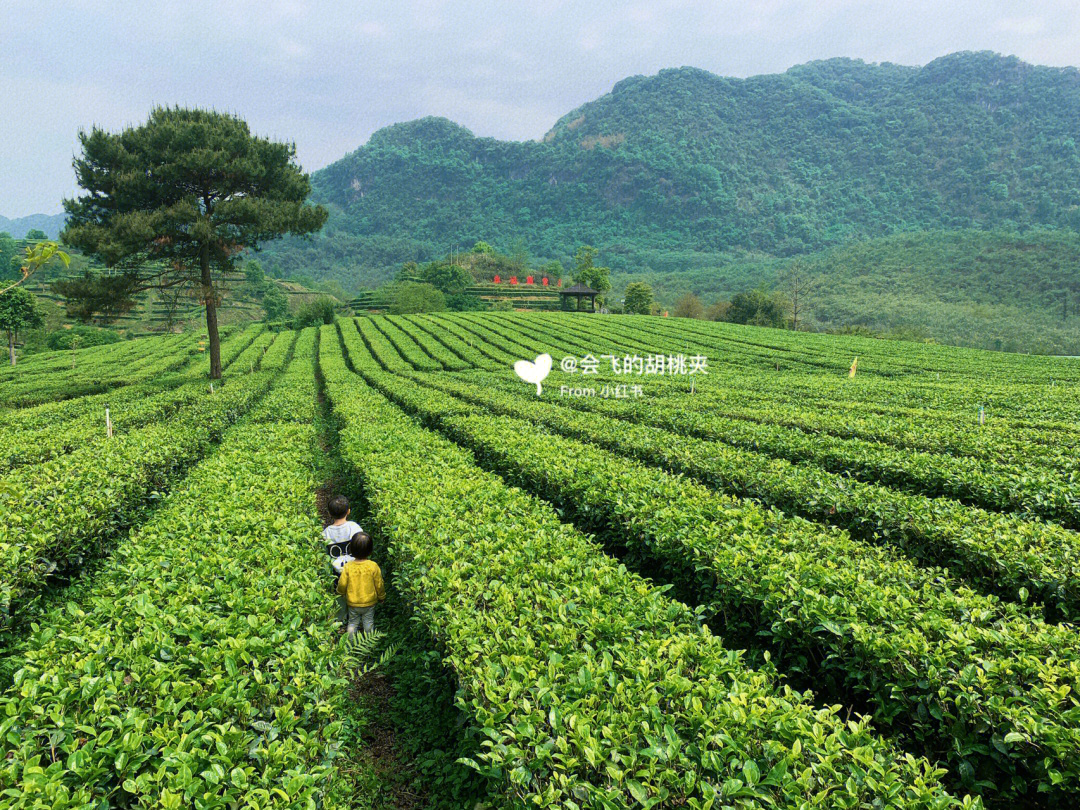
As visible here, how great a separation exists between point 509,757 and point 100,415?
663 inches

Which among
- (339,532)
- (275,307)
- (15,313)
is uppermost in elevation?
(275,307)

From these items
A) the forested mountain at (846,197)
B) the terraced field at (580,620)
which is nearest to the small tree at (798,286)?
the forested mountain at (846,197)

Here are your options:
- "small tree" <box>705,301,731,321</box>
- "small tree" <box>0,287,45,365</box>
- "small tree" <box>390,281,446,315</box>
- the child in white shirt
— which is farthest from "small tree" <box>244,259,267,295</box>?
the child in white shirt

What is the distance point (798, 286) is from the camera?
83.9 m

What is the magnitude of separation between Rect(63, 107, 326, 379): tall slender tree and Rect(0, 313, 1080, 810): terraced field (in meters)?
12.4

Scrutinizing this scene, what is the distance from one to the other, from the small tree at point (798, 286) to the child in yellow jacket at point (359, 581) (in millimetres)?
71368

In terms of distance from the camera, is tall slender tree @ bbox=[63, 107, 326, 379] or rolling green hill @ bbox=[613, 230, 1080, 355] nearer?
tall slender tree @ bbox=[63, 107, 326, 379]

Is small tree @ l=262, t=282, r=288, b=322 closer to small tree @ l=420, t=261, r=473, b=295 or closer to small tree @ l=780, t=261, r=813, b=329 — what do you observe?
small tree @ l=420, t=261, r=473, b=295

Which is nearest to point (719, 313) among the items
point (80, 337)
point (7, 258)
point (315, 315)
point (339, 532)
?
point (315, 315)

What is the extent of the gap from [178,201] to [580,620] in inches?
950

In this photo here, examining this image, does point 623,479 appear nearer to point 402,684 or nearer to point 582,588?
point 582,588

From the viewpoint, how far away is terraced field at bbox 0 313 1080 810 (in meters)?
2.59

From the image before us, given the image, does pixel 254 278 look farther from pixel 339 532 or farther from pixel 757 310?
pixel 339 532

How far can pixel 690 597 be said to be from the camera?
5816 millimetres
